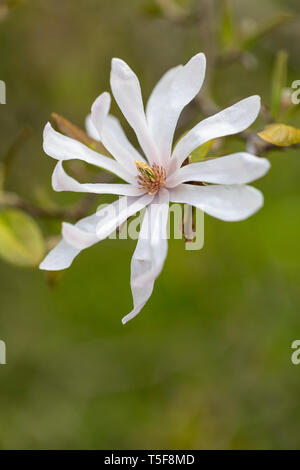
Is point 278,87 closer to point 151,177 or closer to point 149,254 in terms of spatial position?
point 151,177

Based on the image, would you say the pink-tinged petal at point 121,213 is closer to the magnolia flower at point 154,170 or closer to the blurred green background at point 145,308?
the magnolia flower at point 154,170

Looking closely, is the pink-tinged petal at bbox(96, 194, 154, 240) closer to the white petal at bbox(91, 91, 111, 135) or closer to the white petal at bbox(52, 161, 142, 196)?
the white petal at bbox(52, 161, 142, 196)

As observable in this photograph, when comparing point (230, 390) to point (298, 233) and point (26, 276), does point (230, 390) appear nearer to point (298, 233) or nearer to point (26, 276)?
point (298, 233)

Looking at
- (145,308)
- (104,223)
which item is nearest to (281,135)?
(104,223)

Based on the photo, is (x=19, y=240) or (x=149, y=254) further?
(x=19, y=240)

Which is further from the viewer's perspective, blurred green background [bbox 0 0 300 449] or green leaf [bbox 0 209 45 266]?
blurred green background [bbox 0 0 300 449]

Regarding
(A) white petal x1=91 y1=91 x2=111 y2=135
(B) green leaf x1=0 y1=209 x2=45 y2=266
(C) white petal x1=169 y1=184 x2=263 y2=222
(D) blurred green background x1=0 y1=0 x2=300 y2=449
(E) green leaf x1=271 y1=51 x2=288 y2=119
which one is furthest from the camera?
(D) blurred green background x1=0 y1=0 x2=300 y2=449

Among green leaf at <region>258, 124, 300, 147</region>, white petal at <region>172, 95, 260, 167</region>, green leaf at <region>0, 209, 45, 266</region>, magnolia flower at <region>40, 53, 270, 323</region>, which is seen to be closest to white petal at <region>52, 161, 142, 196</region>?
magnolia flower at <region>40, 53, 270, 323</region>

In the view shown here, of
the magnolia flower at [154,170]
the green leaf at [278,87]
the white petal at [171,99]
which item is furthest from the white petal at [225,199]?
the green leaf at [278,87]
